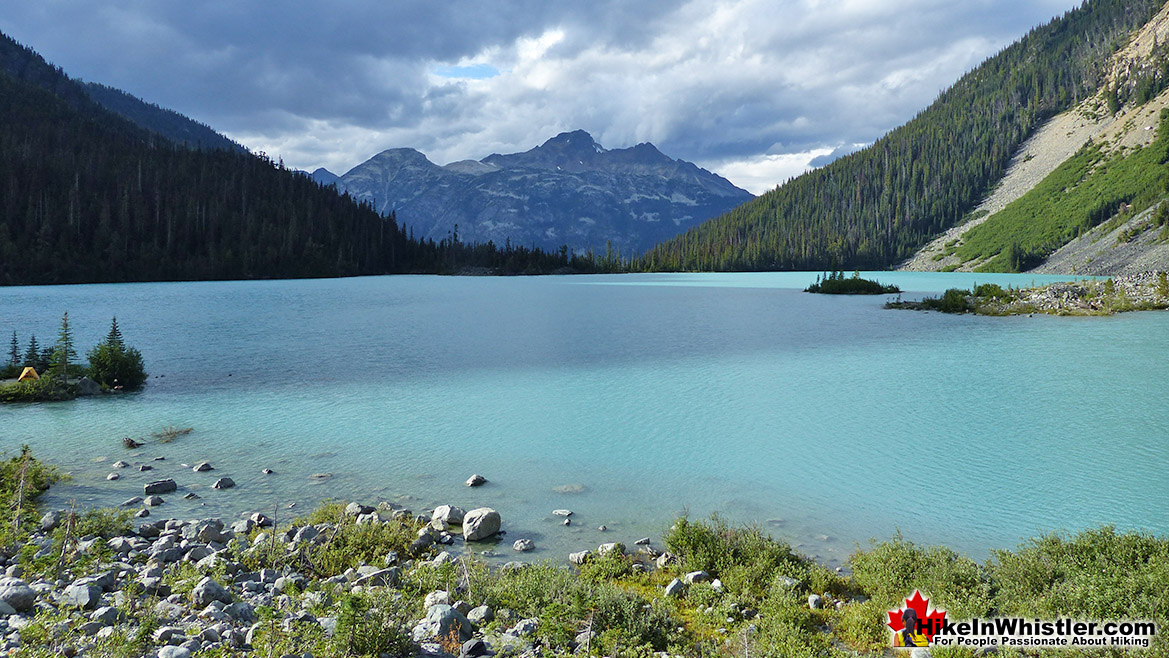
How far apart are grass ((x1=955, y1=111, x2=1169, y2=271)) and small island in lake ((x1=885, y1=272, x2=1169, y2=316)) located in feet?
299

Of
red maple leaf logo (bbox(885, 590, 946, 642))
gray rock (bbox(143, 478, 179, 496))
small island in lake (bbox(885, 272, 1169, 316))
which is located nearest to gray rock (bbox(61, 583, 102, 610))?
gray rock (bbox(143, 478, 179, 496))

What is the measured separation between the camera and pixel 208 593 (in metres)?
6.95

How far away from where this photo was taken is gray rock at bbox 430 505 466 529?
10.6m

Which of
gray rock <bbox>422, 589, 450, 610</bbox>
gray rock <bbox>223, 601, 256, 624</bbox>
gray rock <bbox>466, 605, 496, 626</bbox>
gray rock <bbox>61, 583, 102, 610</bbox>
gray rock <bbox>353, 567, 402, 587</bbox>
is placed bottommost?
gray rock <bbox>353, 567, 402, 587</bbox>

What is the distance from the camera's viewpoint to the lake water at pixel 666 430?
11484 mm

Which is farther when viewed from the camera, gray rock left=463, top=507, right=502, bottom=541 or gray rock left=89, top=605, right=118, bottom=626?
gray rock left=463, top=507, right=502, bottom=541

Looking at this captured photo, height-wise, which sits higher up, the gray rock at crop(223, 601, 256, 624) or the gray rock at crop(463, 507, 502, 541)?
the gray rock at crop(223, 601, 256, 624)

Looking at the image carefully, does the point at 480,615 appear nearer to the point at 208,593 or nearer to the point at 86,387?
the point at 208,593

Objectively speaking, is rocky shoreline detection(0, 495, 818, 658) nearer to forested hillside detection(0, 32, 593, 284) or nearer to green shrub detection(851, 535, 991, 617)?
green shrub detection(851, 535, 991, 617)

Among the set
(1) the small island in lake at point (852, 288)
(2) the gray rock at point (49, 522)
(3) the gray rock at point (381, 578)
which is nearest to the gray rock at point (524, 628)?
(3) the gray rock at point (381, 578)

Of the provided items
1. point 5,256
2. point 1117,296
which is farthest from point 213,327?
point 5,256

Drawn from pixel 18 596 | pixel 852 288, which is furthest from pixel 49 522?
pixel 852 288

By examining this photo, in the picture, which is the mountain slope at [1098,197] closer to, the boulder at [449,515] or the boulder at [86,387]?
the boulder at [449,515]

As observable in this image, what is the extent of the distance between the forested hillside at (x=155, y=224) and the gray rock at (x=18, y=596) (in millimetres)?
141193
